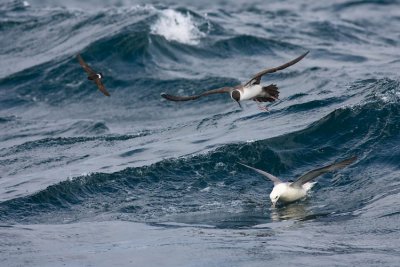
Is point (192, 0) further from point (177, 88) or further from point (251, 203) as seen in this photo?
point (251, 203)

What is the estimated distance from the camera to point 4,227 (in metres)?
14.0

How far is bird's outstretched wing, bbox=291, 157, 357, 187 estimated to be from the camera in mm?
13500

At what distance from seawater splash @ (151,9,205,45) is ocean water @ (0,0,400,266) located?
6cm

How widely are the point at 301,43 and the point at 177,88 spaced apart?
5.82 meters

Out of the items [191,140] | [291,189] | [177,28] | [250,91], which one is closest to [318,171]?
[291,189]

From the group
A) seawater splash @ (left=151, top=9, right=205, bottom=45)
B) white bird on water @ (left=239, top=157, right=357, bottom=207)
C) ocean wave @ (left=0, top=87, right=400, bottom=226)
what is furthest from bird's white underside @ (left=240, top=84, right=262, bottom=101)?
seawater splash @ (left=151, top=9, right=205, bottom=45)

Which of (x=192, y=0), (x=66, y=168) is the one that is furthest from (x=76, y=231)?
(x=192, y=0)

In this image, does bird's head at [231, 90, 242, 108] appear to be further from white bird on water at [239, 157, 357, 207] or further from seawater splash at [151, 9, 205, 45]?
seawater splash at [151, 9, 205, 45]

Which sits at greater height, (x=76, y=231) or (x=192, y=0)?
(x=76, y=231)

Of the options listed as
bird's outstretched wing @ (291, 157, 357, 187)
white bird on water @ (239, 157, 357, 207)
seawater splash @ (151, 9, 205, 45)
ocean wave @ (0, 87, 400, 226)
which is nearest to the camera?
bird's outstretched wing @ (291, 157, 357, 187)

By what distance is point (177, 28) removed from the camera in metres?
27.6

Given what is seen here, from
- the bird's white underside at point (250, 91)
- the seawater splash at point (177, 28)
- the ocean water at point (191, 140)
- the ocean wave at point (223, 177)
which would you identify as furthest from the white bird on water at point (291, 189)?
the seawater splash at point (177, 28)

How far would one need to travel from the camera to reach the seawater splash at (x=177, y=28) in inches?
1055

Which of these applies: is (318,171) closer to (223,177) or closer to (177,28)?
(223,177)
